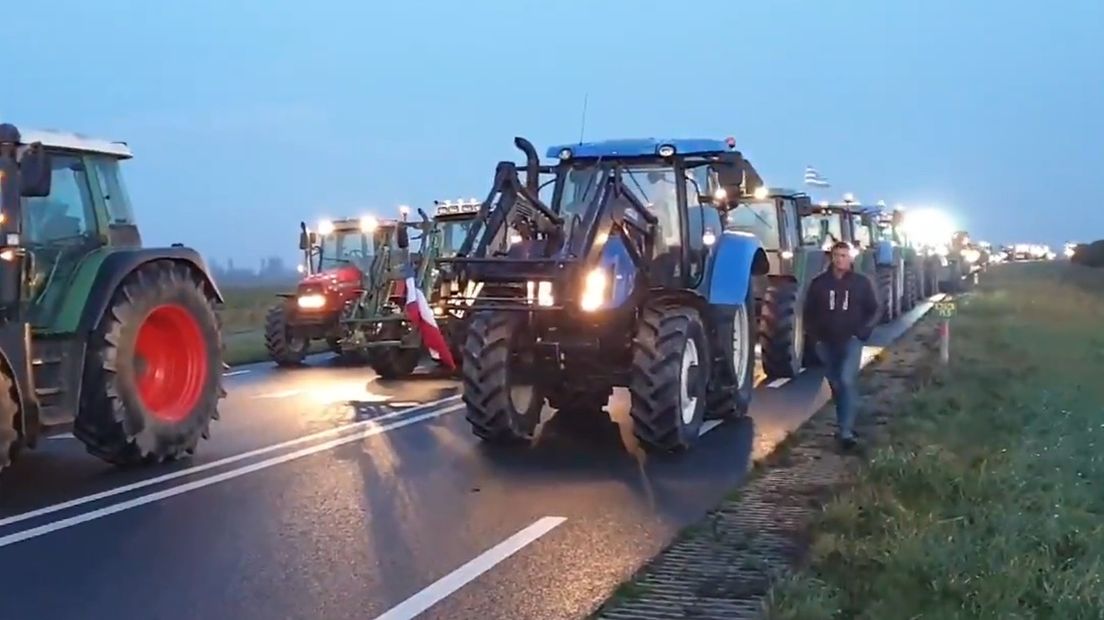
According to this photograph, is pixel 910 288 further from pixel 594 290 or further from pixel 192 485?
pixel 192 485

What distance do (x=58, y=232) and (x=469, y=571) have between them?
16.5ft

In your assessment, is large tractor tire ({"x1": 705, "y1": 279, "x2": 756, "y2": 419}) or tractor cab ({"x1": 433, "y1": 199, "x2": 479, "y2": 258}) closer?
large tractor tire ({"x1": 705, "y1": 279, "x2": 756, "y2": 419})

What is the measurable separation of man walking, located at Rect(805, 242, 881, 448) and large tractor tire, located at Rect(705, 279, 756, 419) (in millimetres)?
1160

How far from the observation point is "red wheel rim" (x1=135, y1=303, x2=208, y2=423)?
1070 cm

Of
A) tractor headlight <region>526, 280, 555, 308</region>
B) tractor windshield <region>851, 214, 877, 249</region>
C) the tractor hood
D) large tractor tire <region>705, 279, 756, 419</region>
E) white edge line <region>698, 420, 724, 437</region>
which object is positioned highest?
tractor windshield <region>851, 214, 877, 249</region>

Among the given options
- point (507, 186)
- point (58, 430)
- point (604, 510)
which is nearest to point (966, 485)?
point (604, 510)

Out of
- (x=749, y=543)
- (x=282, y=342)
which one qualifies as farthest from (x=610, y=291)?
(x=282, y=342)

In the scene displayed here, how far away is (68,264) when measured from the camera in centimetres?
1000

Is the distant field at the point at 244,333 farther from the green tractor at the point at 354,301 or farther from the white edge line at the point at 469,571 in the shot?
the white edge line at the point at 469,571

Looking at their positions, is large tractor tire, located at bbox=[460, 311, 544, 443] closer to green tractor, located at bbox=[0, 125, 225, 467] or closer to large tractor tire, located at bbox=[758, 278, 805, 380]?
green tractor, located at bbox=[0, 125, 225, 467]

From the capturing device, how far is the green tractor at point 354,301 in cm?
1770

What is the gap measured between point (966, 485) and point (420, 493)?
3.69m

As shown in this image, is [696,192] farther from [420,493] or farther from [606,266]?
[420,493]

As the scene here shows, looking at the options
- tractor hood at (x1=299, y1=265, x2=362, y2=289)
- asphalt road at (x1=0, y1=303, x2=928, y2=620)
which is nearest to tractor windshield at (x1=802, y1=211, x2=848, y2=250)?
tractor hood at (x1=299, y1=265, x2=362, y2=289)
